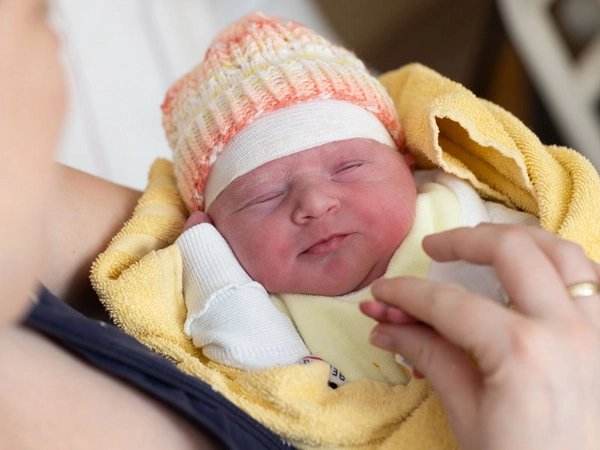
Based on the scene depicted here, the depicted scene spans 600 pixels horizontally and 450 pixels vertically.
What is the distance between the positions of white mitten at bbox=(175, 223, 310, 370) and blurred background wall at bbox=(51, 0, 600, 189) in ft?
2.30

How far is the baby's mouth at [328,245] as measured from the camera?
867 mm

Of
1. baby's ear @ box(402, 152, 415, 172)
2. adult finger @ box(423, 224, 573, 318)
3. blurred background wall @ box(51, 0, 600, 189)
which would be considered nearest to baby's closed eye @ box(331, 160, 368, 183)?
baby's ear @ box(402, 152, 415, 172)

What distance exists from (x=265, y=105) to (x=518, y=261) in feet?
1.65

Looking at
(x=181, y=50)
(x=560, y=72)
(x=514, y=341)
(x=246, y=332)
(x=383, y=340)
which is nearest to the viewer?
(x=514, y=341)

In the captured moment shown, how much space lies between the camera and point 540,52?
160cm

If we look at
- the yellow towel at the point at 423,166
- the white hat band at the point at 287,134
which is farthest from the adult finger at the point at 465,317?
the white hat band at the point at 287,134

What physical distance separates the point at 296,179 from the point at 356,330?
22 centimetres

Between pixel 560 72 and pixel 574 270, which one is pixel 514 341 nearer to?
pixel 574 270

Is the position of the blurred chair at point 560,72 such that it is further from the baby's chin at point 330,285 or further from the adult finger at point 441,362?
the adult finger at point 441,362

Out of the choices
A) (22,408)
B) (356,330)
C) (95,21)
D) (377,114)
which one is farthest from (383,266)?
(95,21)

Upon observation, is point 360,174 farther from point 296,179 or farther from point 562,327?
point 562,327

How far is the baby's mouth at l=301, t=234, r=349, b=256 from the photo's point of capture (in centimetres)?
87

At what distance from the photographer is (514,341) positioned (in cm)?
51

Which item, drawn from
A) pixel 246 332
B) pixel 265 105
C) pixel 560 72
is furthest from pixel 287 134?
pixel 560 72
